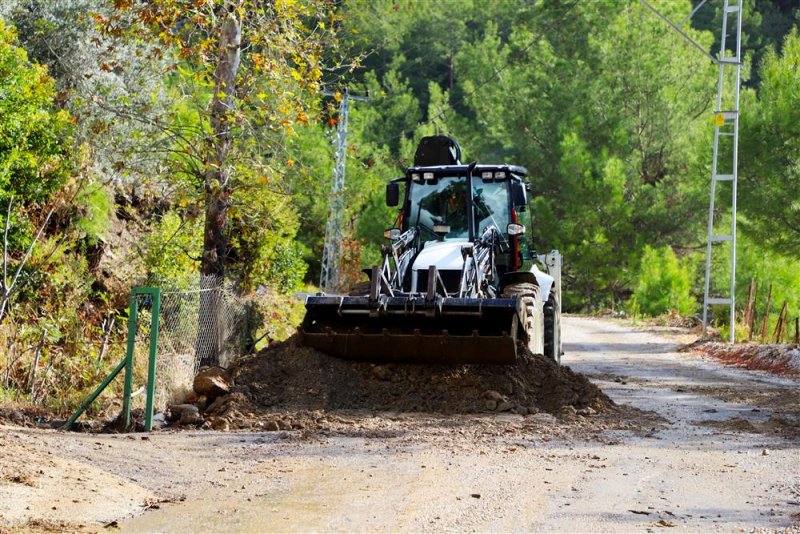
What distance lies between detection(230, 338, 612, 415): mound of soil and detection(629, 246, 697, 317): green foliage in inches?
1011

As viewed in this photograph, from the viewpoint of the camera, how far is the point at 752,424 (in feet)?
38.7

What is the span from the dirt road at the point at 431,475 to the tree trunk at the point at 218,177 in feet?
12.3

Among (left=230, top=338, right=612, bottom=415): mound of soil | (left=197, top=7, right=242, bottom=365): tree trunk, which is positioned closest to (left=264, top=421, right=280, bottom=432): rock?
(left=230, top=338, right=612, bottom=415): mound of soil

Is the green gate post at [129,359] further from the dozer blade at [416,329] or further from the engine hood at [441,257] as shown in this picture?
the engine hood at [441,257]

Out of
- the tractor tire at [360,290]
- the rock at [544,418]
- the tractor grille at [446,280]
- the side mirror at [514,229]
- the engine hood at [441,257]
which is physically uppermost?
the side mirror at [514,229]

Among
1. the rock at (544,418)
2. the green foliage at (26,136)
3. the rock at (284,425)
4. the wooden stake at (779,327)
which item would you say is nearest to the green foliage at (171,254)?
the green foliage at (26,136)

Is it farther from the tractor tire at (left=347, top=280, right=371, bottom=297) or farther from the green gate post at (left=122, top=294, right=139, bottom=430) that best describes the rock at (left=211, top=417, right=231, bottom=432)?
the tractor tire at (left=347, top=280, right=371, bottom=297)

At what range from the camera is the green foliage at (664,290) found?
37.8 m

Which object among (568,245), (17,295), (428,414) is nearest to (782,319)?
(428,414)

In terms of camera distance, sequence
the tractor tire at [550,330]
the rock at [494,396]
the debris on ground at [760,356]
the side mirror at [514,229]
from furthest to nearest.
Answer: the debris on ground at [760,356], the tractor tire at [550,330], the side mirror at [514,229], the rock at [494,396]

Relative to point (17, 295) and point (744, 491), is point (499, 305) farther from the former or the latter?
point (17, 295)

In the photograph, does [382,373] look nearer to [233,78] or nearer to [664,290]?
[233,78]

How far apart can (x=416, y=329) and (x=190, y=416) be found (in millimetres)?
2727

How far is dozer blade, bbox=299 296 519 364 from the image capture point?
1216 centimetres
